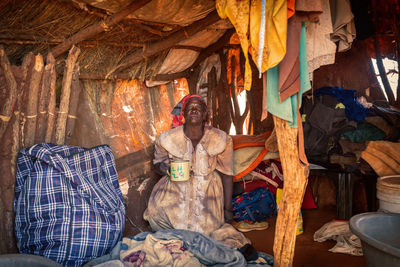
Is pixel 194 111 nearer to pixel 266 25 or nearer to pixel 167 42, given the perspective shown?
pixel 167 42

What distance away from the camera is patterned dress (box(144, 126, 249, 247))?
371cm

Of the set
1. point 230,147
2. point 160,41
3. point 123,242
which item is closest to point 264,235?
point 230,147

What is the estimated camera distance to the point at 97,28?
3.38 meters

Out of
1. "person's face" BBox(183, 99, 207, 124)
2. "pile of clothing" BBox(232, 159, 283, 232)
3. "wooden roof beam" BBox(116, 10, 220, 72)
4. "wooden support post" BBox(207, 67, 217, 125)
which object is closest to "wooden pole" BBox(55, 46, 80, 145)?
"wooden roof beam" BBox(116, 10, 220, 72)

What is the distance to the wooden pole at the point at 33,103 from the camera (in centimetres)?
302

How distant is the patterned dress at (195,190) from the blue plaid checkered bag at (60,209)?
800mm

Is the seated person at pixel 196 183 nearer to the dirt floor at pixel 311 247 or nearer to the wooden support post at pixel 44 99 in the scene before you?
the dirt floor at pixel 311 247

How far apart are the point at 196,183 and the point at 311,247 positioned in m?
1.40

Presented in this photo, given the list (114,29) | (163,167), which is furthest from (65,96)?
(163,167)

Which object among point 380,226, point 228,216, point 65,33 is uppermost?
point 65,33

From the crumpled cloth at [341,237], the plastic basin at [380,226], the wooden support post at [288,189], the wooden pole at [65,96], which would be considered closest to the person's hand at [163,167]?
the wooden pole at [65,96]

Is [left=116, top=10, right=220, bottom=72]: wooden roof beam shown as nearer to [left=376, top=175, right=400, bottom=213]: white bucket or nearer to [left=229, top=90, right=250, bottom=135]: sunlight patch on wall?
[left=229, top=90, right=250, bottom=135]: sunlight patch on wall

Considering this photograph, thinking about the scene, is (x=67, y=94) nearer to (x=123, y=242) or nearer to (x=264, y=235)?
(x=123, y=242)

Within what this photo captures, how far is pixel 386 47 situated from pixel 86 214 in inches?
186
